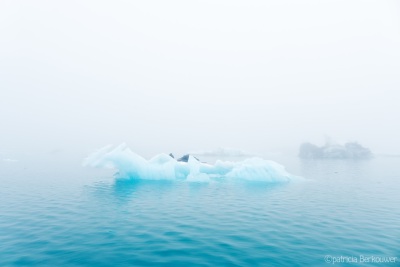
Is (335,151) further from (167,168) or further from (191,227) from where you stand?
(191,227)

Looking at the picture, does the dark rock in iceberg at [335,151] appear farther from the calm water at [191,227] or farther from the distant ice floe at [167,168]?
the calm water at [191,227]

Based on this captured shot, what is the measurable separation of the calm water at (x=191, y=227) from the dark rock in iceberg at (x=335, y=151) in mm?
59420

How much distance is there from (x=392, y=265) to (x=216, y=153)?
296ft

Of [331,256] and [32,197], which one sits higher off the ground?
[32,197]

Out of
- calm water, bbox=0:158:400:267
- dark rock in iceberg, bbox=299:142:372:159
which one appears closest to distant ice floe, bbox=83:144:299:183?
calm water, bbox=0:158:400:267

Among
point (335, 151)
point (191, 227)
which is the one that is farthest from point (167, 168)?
point (335, 151)

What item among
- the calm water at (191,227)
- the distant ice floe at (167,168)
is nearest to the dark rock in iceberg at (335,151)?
the distant ice floe at (167,168)

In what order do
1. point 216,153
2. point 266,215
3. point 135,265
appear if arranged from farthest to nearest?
A: point 216,153 < point 266,215 < point 135,265

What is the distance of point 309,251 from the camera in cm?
1055

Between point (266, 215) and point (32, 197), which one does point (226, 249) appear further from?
point (32, 197)

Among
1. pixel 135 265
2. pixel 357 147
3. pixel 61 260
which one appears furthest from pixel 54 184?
pixel 357 147

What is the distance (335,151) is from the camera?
252ft

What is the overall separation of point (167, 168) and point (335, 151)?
216 ft

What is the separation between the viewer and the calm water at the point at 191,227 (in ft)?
32.4
